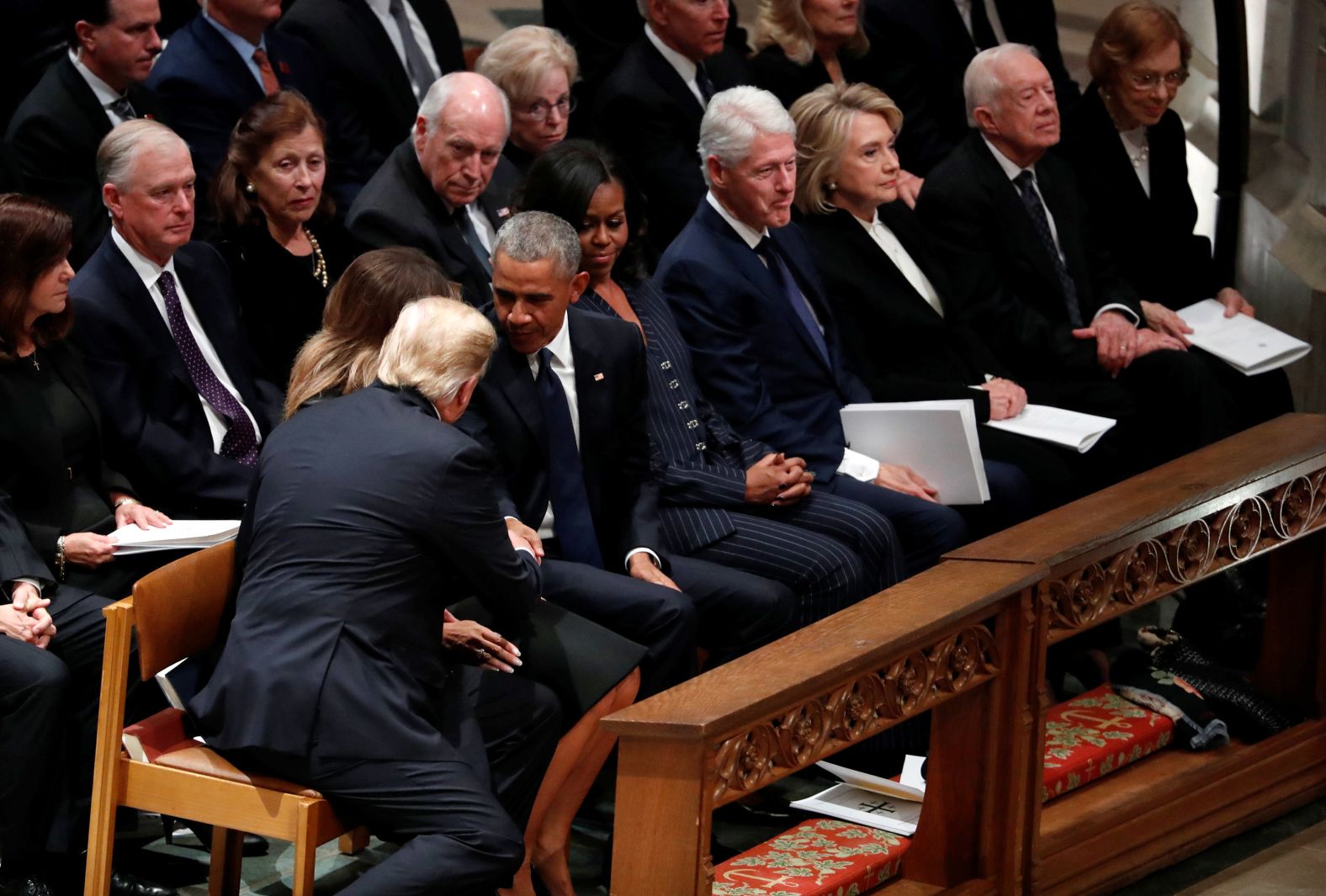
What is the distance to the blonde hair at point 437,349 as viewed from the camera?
11.0 ft

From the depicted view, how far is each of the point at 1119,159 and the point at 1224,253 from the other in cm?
75

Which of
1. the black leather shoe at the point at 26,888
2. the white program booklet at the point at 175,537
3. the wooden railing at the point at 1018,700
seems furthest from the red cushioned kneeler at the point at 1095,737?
the black leather shoe at the point at 26,888

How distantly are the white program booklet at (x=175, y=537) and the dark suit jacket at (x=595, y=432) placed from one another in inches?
21.8

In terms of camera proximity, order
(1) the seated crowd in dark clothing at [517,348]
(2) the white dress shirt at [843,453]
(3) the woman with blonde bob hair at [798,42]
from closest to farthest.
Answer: (1) the seated crowd in dark clothing at [517,348] < (2) the white dress shirt at [843,453] < (3) the woman with blonde bob hair at [798,42]

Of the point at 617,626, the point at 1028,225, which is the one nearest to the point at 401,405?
the point at 617,626

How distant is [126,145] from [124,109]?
0.54 m

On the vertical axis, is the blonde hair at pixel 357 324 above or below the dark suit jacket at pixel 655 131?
below

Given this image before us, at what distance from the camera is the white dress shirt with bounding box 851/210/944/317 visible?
16.8 feet

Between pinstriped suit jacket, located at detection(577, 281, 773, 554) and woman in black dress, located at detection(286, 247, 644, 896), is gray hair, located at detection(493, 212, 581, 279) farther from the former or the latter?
pinstriped suit jacket, located at detection(577, 281, 773, 554)

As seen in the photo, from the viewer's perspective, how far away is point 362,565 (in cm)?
A: 322

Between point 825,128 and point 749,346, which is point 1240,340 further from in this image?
point 749,346

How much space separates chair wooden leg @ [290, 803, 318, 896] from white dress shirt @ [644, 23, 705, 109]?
118 inches

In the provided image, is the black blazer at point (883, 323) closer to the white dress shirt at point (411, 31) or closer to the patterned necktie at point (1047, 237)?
the patterned necktie at point (1047, 237)

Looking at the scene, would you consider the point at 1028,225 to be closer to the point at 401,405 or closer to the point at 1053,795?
the point at 1053,795
